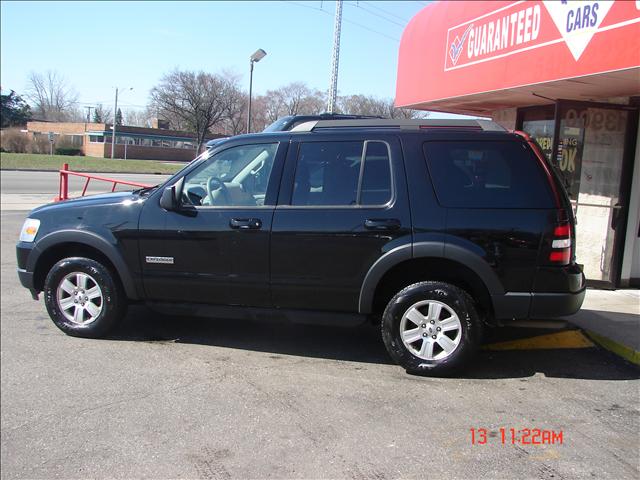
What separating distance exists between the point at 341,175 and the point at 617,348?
313cm

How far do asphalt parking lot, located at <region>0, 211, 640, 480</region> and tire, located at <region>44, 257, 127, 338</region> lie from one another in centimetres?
17

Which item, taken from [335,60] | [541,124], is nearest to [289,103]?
[335,60]

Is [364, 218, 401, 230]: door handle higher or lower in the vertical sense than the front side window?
lower

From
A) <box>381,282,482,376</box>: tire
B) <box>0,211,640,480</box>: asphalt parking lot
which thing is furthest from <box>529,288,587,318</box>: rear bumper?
<box>0,211,640,480</box>: asphalt parking lot

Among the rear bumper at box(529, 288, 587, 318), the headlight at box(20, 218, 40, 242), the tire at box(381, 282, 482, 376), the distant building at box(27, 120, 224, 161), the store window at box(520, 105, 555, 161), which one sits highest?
the distant building at box(27, 120, 224, 161)

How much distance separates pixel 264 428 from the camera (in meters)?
3.56

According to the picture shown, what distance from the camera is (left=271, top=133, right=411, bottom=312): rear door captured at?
4.36 meters

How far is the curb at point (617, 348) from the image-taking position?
487 centimetres

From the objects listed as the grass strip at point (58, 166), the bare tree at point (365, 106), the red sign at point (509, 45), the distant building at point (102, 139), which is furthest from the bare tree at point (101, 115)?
the red sign at point (509, 45)

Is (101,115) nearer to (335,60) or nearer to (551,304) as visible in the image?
(335,60)

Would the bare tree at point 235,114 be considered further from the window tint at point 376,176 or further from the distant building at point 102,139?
the distant building at point 102,139

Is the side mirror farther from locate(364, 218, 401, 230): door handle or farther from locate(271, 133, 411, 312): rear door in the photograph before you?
locate(364, 218, 401, 230): door handle

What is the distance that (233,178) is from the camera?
194 inches

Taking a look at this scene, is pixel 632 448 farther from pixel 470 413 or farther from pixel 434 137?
pixel 434 137
